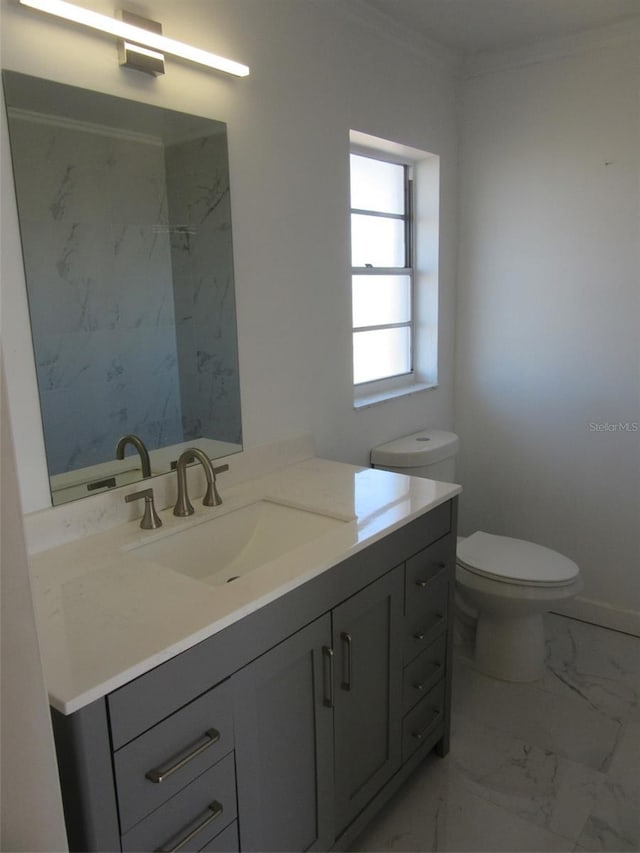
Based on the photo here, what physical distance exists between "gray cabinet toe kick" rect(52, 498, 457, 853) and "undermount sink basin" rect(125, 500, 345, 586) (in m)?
0.24

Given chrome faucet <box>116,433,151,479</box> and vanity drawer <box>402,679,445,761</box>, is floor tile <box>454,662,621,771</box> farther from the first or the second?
chrome faucet <box>116,433,151,479</box>

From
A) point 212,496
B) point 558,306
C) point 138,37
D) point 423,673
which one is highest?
point 138,37

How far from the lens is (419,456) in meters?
2.40

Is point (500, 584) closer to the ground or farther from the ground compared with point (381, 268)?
closer to the ground

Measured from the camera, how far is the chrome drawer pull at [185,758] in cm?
103

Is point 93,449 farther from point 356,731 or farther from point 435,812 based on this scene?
point 435,812

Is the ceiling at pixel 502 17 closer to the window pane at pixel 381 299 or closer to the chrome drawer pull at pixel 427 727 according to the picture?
the window pane at pixel 381 299

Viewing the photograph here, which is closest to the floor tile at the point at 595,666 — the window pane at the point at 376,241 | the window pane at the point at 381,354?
the window pane at the point at 381,354

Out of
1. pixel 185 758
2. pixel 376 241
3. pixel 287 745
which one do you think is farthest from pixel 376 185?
pixel 185 758

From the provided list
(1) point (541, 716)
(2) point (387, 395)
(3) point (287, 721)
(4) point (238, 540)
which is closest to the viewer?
(3) point (287, 721)

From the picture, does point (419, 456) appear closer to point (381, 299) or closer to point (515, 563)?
point (515, 563)

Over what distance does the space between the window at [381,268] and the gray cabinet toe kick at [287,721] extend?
3.26 ft

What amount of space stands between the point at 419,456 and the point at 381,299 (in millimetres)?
722

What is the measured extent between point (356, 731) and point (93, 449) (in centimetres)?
95
